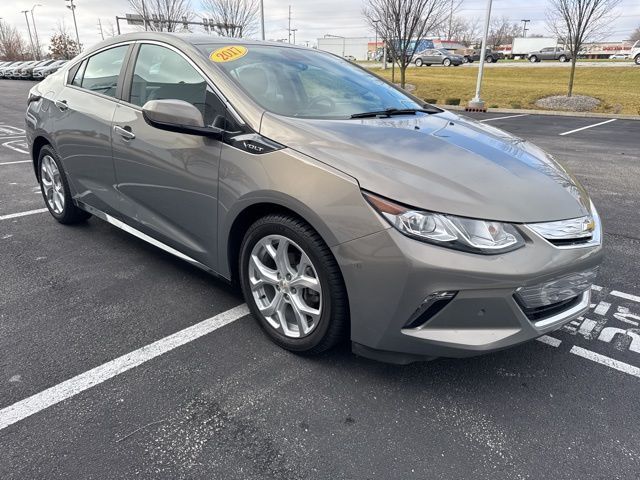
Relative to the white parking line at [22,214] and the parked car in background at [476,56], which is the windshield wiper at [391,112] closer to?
the white parking line at [22,214]

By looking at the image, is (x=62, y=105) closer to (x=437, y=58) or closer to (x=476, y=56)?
(x=437, y=58)

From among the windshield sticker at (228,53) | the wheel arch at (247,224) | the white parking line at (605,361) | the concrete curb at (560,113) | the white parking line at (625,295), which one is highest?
the windshield sticker at (228,53)

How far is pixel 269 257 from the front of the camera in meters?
2.63

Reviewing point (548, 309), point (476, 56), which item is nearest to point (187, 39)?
point (548, 309)

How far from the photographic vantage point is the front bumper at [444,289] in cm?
200

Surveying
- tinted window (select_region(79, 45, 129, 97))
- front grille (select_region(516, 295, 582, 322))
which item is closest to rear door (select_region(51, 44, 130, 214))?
tinted window (select_region(79, 45, 129, 97))

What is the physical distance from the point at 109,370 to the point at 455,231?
185cm

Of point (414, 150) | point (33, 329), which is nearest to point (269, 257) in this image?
point (414, 150)

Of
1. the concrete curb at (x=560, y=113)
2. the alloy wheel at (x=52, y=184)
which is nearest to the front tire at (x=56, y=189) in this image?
the alloy wheel at (x=52, y=184)

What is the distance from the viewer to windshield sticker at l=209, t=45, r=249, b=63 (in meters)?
2.93

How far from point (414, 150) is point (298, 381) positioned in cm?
128

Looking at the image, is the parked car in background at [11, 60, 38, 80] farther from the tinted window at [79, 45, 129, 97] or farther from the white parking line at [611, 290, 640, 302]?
the white parking line at [611, 290, 640, 302]

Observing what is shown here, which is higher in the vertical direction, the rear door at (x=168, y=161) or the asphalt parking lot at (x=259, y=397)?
the rear door at (x=168, y=161)

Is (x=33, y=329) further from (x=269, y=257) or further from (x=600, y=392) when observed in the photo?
(x=600, y=392)
